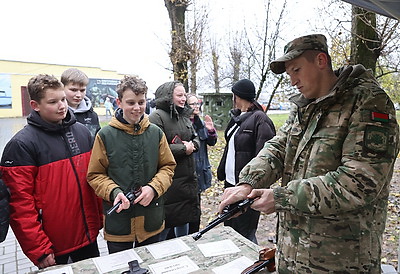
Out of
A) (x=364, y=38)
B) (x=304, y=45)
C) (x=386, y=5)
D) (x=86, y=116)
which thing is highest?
(x=364, y=38)

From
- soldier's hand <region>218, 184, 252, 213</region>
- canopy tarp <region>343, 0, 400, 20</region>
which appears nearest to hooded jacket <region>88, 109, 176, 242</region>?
soldier's hand <region>218, 184, 252, 213</region>

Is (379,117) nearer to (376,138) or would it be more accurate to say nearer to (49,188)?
(376,138)

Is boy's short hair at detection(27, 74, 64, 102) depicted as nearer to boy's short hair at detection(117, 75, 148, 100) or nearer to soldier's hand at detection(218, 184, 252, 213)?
boy's short hair at detection(117, 75, 148, 100)

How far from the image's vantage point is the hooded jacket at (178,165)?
10.5 ft

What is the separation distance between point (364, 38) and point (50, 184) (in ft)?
14.7

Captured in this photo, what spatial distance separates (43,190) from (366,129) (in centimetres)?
208

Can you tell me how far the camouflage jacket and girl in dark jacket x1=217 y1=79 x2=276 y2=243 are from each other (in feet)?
5.24

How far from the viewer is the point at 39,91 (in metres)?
2.31

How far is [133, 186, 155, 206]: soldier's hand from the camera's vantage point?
2405mm

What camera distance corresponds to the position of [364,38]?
4.48 metres

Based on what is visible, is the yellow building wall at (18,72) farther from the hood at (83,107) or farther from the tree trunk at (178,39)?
the hood at (83,107)

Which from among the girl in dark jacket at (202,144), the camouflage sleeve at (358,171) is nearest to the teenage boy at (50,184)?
the camouflage sleeve at (358,171)

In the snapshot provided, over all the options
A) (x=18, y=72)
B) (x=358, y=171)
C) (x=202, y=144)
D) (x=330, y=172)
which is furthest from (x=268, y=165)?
(x=18, y=72)

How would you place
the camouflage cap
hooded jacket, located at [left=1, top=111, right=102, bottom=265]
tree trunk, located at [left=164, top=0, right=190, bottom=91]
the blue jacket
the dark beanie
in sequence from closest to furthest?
the camouflage cap → the blue jacket → hooded jacket, located at [left=1, top=111, right=102, bottom=265] → the dark beanie → tree trunk, located at [left=164, top=0, right=190, bottom=91]
